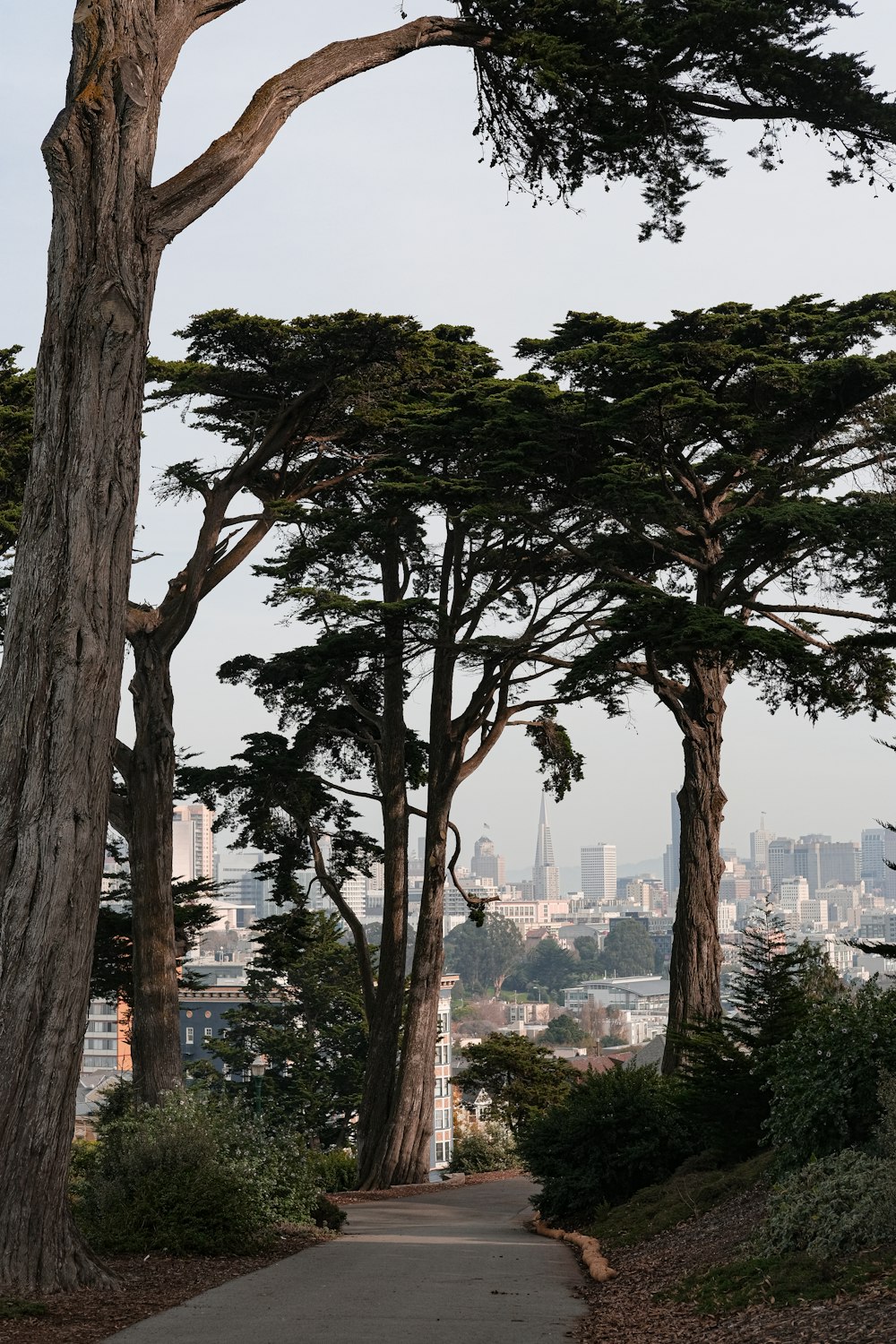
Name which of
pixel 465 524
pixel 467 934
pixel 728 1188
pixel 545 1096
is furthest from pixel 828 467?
pixel 467 934

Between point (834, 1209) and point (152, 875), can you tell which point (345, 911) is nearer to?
point (152, 875)

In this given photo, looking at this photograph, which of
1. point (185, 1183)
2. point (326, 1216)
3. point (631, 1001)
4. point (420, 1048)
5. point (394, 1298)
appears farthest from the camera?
point (631, 1001)

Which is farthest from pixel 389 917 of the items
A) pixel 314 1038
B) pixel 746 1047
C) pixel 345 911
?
pixel 314 1038

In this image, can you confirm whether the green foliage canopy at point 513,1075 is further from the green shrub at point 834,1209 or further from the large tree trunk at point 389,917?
the green shrub at point 834,1209

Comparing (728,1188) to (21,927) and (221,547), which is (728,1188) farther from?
(221,547)

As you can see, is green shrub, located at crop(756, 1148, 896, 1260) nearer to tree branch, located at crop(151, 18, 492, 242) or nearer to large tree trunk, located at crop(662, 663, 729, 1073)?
tree branch, located at crop(151, 18, 492, 242)

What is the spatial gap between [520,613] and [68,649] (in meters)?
12.4

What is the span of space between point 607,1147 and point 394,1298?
5.10 m

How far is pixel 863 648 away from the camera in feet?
51.4

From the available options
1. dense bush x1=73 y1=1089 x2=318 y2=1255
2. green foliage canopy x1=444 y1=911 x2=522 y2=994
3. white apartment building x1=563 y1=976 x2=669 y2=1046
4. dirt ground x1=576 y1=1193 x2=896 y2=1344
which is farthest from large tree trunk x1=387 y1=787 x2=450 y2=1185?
green foliage canopy x1=444 y1=911 x2=522 y2=994

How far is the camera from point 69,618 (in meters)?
7.61

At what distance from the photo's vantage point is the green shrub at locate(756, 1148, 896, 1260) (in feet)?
21.1

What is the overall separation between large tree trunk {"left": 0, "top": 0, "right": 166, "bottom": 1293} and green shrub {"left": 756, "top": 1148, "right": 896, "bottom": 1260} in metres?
3.53

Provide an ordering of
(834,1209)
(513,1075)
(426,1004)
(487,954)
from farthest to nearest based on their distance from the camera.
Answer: (487,954) < (513,1075) < (426,1004) < (834,1209)
